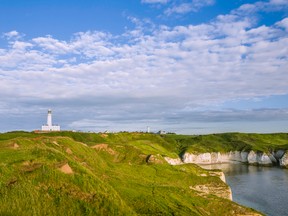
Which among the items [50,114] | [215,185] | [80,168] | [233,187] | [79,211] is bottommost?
[233,187]

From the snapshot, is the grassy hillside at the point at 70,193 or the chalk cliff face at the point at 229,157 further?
the chalk cliff face at the point at 229,157

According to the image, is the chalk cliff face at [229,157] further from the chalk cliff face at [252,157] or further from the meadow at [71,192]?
the meadow at [71,192]

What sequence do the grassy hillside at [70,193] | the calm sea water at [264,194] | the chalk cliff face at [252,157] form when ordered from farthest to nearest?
1. the chalk cliff face at [252,157]
2. the calm sea water at [264,194]
3. the grassy hillside at [70,193]

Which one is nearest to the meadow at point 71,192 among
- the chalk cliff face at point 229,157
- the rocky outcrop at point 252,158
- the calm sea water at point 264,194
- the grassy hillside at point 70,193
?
the grassy hillside at point 70,193

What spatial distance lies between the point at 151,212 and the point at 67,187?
7766 millimetres

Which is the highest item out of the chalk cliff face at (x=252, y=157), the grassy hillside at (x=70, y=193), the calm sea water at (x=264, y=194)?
the grassy hillside at (x=70, y=193)

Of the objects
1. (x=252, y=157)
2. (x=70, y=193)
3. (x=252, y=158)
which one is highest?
(x=70, y=193)

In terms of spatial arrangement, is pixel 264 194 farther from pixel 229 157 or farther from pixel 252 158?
pixel 229 157

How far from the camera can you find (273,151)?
516 feet

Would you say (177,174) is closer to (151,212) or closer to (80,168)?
(151,212)

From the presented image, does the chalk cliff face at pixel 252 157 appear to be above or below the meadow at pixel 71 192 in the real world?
below

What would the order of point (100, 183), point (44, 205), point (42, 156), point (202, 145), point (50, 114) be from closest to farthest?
point (44, 205) → point (100, 183) → point (42, 156) → point (50, 114) → point (202, 145)

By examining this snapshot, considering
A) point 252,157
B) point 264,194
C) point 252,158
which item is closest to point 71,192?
point 264,194

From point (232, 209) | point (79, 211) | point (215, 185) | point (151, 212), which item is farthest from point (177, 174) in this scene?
point (79, 211)
